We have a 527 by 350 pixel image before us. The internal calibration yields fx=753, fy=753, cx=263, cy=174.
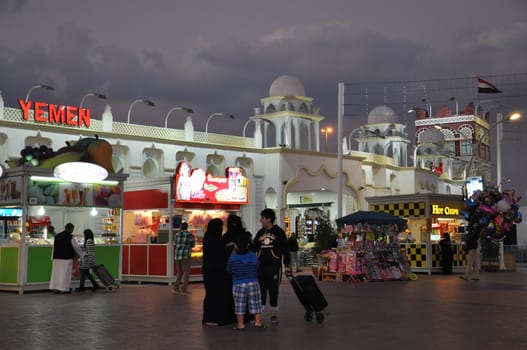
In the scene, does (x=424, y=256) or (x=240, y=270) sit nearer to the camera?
(x=240, y=270)

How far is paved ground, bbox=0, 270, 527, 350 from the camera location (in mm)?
8820

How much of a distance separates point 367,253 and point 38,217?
9.88m

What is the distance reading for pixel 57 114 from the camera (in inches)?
1262

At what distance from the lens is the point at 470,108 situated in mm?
79062

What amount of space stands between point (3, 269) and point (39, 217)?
1.52 m

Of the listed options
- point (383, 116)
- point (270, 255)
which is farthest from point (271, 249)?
point (383, 116)

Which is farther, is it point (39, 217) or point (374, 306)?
point (39, 217)

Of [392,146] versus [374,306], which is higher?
[392,146]

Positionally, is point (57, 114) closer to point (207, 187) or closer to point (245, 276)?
point (207, 187)

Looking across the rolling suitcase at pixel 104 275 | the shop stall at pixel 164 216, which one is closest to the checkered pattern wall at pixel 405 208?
the shop stall at pixel 164 216

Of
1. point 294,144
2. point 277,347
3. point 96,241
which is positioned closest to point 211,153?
point 294,144

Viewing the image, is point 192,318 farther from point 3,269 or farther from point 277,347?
point 3,269

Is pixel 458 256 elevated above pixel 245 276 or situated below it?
below

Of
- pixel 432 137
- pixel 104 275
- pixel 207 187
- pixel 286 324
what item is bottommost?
pixel 286 324
